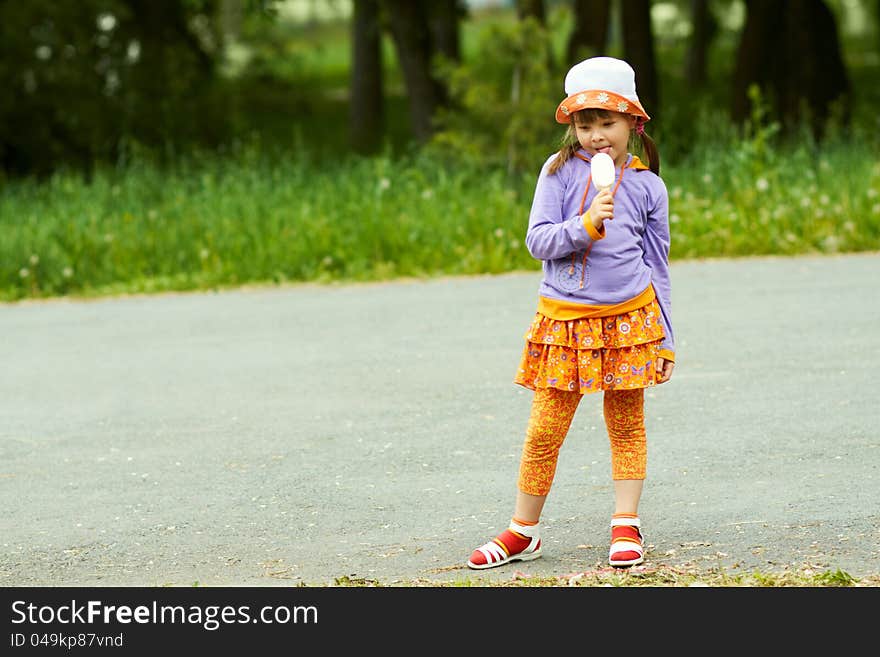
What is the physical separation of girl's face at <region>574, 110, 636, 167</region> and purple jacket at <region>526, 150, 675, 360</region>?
7 cm

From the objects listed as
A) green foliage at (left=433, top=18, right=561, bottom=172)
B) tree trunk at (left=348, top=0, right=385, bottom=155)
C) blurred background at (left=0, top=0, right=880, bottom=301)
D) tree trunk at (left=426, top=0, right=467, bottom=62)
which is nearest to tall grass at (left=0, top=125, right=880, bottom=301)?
blurred background at (left=0, top=0, right=880, bottom=301)

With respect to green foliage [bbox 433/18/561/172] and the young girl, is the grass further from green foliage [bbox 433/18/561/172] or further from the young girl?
green foliage [bbox 433/18/561/172]

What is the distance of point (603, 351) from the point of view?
4.48 metres

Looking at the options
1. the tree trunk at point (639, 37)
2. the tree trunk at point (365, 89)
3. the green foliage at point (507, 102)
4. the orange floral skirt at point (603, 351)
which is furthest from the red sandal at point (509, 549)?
the tree trunk at point (365, 89)

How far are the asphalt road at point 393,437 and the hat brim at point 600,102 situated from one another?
1350mm

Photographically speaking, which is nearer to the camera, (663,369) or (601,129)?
(601,129)

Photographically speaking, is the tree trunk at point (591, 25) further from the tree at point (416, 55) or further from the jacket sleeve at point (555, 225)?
the jacket sleeve at point (555, 225)

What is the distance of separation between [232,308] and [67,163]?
369 inches

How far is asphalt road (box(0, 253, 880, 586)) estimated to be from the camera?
4.90 m

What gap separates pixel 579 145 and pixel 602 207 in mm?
325

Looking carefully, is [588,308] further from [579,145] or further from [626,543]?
[626,543]

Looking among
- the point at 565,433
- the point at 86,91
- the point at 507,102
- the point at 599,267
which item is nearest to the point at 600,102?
the point at 599,267

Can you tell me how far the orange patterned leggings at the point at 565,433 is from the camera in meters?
4.61

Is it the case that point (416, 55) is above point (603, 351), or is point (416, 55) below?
above
